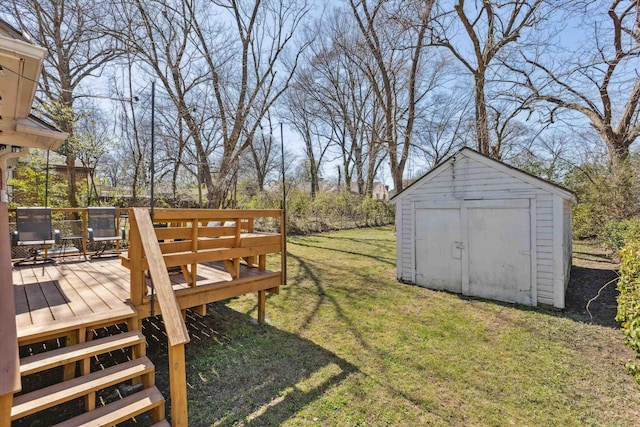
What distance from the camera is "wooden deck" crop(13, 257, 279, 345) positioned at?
8.21 feet

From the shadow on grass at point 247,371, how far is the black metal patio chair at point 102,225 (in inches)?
93.2

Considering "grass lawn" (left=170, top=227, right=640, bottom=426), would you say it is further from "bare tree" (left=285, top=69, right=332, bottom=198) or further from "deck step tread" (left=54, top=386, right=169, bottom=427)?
"bare tree" (left=285, top=69, right=332, bottom=198)

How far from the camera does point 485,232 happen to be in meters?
5.64

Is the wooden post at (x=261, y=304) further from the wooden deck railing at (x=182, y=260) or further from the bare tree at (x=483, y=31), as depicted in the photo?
the bare tree at (x=483, y=31)

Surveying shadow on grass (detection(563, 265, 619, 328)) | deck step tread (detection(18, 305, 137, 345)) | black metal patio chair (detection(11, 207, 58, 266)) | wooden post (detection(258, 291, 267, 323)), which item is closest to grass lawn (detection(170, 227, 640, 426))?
wooden post (detection(258, 291, 267, 323))

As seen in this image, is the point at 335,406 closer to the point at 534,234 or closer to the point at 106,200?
the point at 534,234

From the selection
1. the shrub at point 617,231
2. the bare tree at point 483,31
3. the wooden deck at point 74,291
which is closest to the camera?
the wooden deck at point 74,291

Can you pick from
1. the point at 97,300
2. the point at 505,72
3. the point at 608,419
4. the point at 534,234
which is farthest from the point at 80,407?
the point at 505,72

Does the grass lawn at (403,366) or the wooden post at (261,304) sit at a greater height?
the wooden post at (261,304)

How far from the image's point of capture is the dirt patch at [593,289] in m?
4.78

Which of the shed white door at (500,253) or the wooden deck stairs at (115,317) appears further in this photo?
the shed white door at (500,253)

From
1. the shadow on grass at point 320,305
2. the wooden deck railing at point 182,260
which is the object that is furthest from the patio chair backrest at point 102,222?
the shadow on grass at point 320,305

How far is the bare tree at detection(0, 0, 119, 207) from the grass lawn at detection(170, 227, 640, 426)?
790 cm

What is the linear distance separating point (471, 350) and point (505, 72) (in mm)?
10393
